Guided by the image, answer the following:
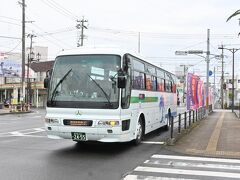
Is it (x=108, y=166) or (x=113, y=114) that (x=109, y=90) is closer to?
(x=113, y=114)

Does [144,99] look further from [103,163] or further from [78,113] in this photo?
[103,163]

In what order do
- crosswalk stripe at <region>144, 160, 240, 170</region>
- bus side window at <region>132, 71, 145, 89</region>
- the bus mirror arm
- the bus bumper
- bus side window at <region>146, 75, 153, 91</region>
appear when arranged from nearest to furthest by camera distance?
crosswalk stripe at <region>144, 160, 240, 170</region> < the bus mirror arm < the bus bumper < bus side window at <region>132, 71, 145, 89</region> < bus side window at <region>146, 75, 153, 91</region>

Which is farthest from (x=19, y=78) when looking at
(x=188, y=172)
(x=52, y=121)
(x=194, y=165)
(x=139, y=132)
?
(x=188, y=172)

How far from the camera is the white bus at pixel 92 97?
446 inches

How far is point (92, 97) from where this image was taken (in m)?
11.5

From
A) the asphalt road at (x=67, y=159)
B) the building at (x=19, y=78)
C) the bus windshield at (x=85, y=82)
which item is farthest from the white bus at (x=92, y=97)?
the building at (x=19, y=78)

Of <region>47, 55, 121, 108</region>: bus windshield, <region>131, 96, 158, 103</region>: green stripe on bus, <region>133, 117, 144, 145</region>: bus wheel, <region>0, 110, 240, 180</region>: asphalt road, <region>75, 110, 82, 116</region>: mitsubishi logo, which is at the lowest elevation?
<region>0, 110, 240, 180</region>: asphalt road

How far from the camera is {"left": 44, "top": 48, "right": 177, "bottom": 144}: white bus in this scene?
11336mm

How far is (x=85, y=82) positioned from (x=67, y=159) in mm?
2317

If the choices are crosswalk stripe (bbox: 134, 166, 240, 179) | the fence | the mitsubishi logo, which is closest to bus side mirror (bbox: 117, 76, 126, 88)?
the mitsubishi logo

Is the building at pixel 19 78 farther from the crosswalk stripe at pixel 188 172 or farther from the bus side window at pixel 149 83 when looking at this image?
the crosswalk stripe at pixel 188 172

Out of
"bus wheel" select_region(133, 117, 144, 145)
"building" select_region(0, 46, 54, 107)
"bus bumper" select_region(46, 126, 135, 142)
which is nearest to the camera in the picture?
"bus bumper" select_region(46, 126, 135, 142)

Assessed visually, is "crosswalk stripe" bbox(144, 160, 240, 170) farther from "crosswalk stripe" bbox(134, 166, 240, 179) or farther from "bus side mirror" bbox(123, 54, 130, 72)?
"bus side mirror" bbox(123, 54, 130, 72)

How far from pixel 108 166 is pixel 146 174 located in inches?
49.1
